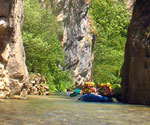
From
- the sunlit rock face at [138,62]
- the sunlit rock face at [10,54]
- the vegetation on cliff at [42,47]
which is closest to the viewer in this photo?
the sunlit rock face at [10,54]

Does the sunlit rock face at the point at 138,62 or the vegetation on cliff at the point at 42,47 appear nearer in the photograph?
the sunlit rock face at the point at 138,62

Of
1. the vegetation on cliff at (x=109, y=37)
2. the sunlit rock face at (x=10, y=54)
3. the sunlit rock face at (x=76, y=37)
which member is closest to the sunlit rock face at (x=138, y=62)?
the sunlit rock face at (x=10, y=54)

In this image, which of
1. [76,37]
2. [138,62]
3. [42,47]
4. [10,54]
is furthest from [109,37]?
[10,54]

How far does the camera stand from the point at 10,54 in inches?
703

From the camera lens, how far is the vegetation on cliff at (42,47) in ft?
91.8

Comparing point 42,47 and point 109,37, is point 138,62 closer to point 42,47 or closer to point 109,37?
point 42,47

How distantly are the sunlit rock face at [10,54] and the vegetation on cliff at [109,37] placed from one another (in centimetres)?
2506

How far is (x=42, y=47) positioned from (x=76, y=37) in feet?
48.3

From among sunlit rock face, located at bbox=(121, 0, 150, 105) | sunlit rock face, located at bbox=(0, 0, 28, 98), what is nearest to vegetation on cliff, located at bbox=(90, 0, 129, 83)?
sunlit rock face, located at bbox=(121, 0, 150, 105)

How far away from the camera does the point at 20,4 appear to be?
19688 mm

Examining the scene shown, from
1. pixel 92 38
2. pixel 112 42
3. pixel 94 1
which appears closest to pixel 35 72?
pixel 92 38

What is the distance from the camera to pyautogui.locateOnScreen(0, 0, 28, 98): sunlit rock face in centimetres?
1661

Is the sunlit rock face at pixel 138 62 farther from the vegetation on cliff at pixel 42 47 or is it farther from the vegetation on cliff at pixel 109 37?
the vegetation on cliff at pixel 109 37

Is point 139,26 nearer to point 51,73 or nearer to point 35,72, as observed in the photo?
point 35,72
